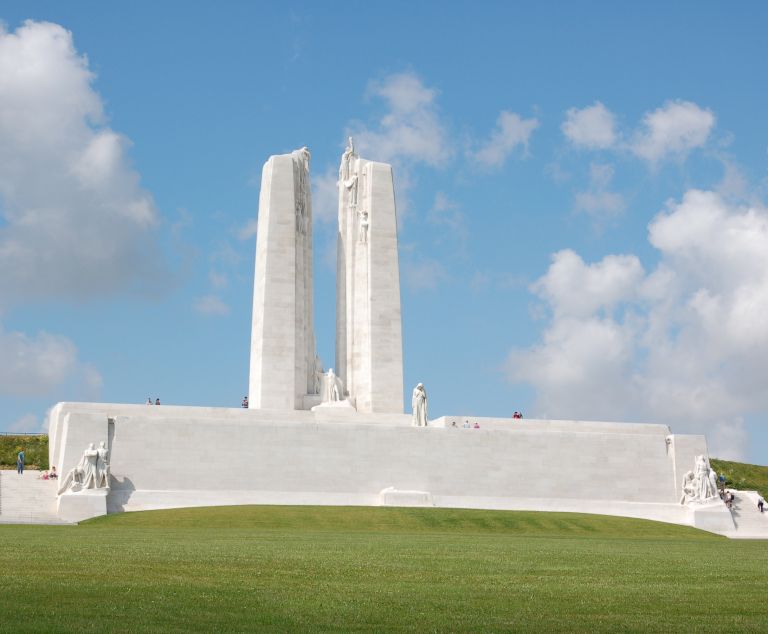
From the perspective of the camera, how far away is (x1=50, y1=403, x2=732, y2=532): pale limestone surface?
34.5 metres

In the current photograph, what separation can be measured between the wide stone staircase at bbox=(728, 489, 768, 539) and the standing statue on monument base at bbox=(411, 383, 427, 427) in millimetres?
11468

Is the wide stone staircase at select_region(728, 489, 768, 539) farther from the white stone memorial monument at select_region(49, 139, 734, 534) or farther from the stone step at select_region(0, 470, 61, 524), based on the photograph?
the stone step at select_region(0, 470, 61, 524)

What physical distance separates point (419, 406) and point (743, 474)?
62.4 ft

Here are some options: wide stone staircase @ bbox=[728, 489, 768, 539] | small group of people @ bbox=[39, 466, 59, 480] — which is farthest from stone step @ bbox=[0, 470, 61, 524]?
wide stone staircase @ bbox=[728, 489, 768, 539]

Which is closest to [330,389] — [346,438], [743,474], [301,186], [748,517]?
[346,438]

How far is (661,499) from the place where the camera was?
3916 cm

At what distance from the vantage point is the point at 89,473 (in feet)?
106

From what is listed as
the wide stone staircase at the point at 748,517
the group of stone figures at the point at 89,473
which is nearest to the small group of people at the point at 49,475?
the group of stone figures at the point at 89,473

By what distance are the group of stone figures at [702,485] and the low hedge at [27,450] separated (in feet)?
82.8

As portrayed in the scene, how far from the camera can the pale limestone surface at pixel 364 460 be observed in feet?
113

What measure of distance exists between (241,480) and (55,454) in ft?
24.1

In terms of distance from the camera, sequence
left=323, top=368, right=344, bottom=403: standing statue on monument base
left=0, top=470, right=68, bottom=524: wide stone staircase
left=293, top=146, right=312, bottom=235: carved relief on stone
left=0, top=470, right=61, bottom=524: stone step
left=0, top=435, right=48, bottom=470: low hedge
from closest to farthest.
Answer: left=0, top=470, right=68, bottom=524: wide stone staircase
left=0, top=470, right=61, bottom=524: stone step
left=323, top=368, right=344, bottom=403: standing statue on monument base
left=0, top=435, right=48, bottom=470: low hedge
left=293, top=146, right=312, bottom=235: carved relief on stone

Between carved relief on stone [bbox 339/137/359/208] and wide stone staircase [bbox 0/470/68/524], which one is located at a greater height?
carved relief on stone [bbox 339/137/359/208]

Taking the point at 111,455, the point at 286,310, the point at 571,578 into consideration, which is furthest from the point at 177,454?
the point at 571,578
